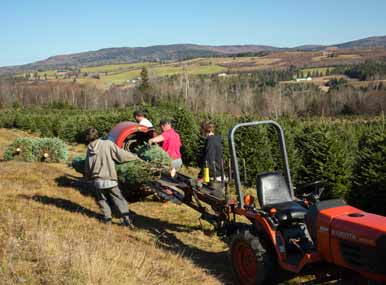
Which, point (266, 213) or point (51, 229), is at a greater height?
point (266, 213)

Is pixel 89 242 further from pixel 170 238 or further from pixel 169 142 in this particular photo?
pixel 169 142

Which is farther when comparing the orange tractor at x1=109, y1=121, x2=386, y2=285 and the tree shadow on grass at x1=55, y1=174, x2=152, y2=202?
the tree shadow on grass at x1=55, y1=174, x2=152, y2=202

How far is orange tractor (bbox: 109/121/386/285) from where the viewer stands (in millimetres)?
4379

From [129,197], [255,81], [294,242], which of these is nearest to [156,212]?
[129,197]

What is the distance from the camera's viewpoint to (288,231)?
569cm

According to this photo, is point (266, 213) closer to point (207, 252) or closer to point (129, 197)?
point (207, 252)

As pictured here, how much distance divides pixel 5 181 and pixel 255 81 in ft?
399

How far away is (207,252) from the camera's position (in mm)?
7465

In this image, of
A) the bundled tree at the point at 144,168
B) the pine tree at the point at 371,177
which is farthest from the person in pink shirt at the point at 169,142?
the pine tree at the point at 371,177

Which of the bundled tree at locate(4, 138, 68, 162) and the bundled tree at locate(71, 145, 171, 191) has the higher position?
the bundled tree at locate(71, 145, 171, 191)

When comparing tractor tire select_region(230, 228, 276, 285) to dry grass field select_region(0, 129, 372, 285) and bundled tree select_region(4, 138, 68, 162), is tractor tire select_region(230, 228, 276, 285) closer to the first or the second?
dry grass field select_region(0, 129, 372, 285)

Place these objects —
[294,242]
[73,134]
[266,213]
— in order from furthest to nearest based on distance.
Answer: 1. [73,134]
2. [266,213]
3. [294,242]

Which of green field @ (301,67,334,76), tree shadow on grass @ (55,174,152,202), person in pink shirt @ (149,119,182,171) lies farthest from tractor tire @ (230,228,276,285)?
green field @ (301,67,334,76)

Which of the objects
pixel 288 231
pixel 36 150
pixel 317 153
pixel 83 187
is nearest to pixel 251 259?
pixel 288 231
